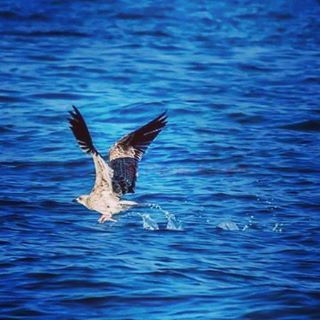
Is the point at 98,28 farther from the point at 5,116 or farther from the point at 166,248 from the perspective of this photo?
Answer: the point at 166,248

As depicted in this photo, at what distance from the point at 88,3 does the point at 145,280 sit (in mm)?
12146

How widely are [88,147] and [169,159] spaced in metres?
3.80

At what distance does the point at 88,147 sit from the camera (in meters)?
8.86

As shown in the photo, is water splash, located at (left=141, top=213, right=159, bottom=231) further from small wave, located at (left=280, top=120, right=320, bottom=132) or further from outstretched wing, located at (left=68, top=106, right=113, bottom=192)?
small wave, located at (left=280, top=120, right=320, bottom=132)

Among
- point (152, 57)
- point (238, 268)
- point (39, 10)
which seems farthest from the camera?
point (39, 10)

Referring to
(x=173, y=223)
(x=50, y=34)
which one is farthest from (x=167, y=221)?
(x=50, y=34)

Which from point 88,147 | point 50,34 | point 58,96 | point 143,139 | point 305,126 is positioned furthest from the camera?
point 50,34

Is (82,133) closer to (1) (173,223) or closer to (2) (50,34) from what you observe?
(1) (173,223)

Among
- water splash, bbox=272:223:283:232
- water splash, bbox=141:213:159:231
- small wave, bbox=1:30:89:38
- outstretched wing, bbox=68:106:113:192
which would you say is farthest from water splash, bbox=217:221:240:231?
small wave, bbox=1:30:89:38

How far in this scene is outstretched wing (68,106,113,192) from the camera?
8.83m

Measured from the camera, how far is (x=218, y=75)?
650 inches

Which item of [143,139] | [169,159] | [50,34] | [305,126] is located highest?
[50,34]

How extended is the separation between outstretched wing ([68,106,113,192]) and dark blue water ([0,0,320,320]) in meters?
0.50

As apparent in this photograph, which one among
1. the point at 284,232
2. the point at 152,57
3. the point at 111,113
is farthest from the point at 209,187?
the point at 152,57
